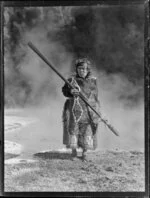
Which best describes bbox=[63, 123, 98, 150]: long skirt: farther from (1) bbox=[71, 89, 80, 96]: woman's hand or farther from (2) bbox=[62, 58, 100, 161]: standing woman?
(1) bbox=[71, 89, 80, 96]: woman's hand

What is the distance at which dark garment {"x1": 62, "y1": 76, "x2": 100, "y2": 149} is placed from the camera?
154 cm

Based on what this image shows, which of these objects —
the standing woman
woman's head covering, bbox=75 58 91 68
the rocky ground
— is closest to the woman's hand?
the standing woman

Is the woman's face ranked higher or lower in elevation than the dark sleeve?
higher

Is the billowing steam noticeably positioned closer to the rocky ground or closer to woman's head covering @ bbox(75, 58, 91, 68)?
woman's head covering @ bbox(75, 58, 91, 68)

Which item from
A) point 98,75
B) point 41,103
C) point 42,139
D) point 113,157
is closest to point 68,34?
point 98,75

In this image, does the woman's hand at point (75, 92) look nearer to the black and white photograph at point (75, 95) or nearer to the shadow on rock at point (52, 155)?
the black and white photograph at point (75, 95)

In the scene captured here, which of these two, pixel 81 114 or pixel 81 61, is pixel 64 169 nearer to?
pixel 81 114

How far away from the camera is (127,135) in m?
1.53

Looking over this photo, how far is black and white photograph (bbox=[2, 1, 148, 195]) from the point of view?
1529mm

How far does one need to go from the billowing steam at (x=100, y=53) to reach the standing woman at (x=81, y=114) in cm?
4

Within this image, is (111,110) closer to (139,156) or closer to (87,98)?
(87,98)

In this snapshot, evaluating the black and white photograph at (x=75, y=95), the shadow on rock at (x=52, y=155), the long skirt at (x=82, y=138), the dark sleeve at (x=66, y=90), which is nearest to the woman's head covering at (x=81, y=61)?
the black and white photograph at (x=75, y=95)

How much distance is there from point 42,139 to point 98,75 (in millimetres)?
444

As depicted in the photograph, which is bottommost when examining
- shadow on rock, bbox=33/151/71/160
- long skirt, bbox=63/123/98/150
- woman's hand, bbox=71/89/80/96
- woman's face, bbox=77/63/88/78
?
shadow on rock, bbox=33/151/71/160
